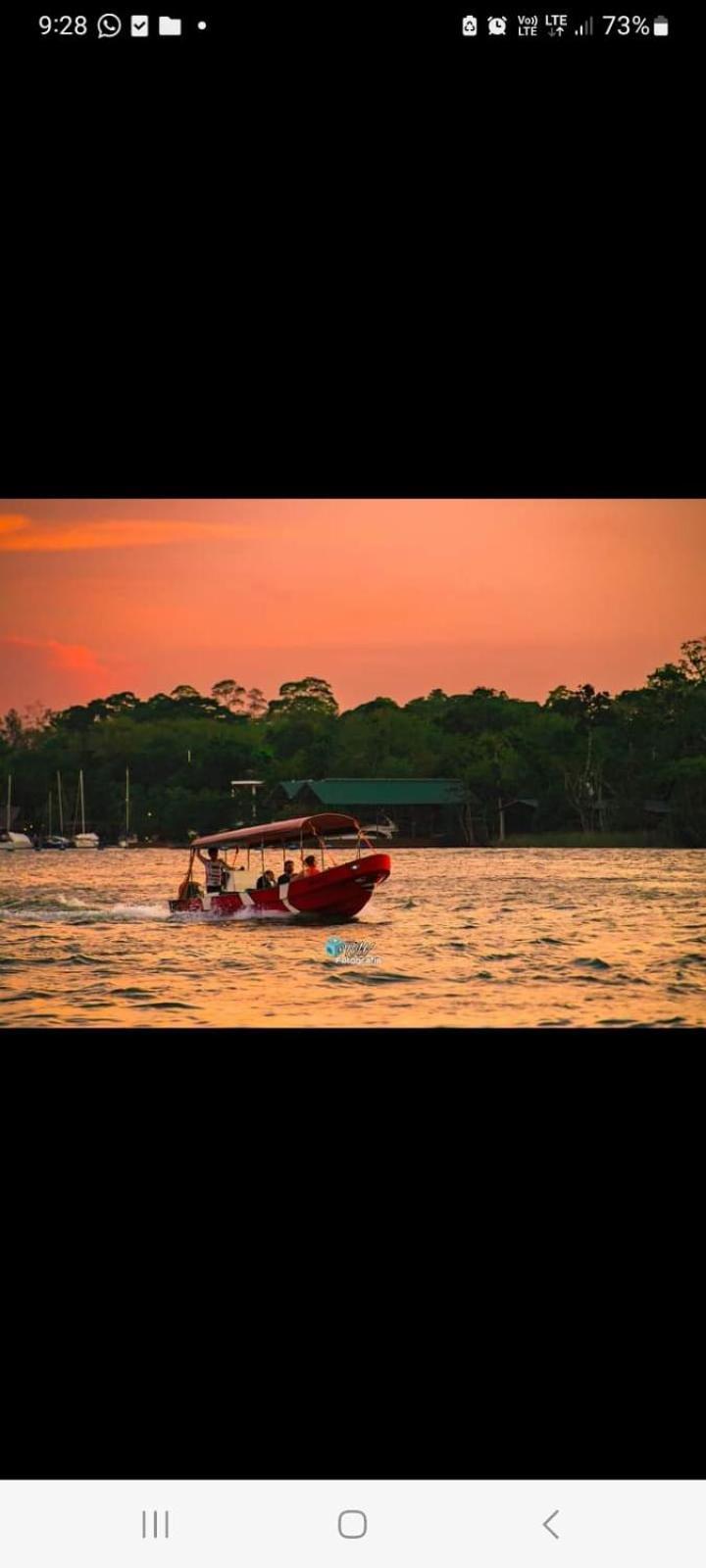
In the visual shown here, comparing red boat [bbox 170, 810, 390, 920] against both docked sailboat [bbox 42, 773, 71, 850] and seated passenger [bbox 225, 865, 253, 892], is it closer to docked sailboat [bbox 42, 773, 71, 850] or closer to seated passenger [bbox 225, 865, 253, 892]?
seated passenger [bbox 225, 865, 253, 892]

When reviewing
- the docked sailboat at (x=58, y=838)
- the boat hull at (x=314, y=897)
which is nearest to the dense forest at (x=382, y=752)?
the docked sailboat at (x=58, y=838)

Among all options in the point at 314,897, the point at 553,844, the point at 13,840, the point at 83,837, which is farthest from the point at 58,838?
the point at 553,844

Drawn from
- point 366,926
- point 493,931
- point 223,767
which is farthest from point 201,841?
point 493,931

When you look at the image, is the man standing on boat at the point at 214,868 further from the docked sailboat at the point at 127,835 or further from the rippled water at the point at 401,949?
the docked sailboat at the point at 127,835

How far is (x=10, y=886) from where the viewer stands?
7.71 m

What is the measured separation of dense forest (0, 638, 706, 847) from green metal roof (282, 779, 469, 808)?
4cm

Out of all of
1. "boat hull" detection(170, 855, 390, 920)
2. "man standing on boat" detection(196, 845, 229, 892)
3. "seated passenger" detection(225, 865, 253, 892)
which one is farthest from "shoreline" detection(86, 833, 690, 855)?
"seated passenger" detection(225, 865, 253, 892)

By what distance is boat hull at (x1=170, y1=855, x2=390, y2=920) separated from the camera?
864cm

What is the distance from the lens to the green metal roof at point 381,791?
26.0 feet

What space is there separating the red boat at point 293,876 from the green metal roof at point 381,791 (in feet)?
0.64

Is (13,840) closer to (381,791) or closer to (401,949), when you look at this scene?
(381,791)

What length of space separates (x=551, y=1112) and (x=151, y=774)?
115 inches

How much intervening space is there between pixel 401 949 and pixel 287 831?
110 cm
